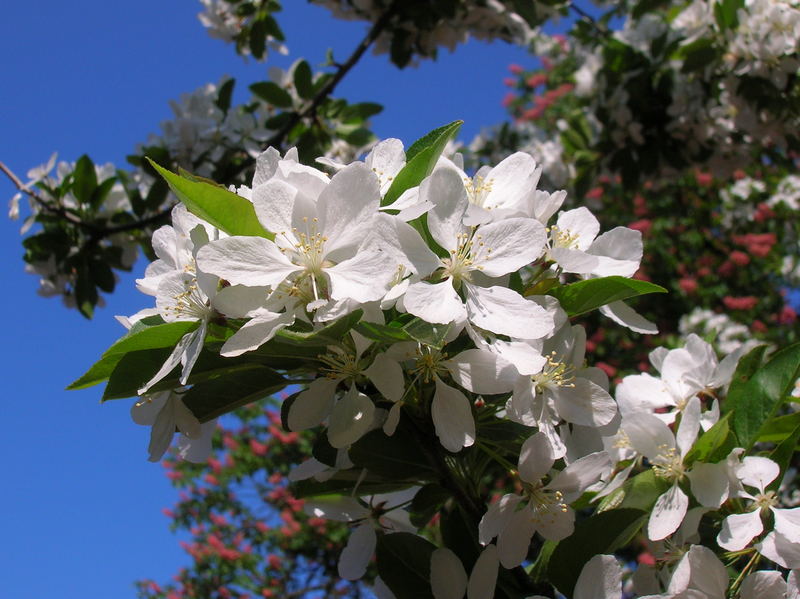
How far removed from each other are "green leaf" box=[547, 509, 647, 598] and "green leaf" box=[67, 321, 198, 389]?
56 cm

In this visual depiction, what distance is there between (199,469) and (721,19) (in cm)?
533

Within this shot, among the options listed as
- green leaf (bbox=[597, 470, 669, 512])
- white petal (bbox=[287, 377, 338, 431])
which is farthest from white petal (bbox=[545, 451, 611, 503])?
white petal (bbox=[287, 377, 338, 431])

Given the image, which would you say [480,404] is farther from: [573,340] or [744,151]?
[744,151]

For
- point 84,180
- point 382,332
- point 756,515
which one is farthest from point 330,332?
point 84,180

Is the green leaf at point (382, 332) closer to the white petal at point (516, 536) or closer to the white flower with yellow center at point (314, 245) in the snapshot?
the white flower with yellow center at point (314, 245)

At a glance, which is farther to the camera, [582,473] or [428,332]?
[582,473]

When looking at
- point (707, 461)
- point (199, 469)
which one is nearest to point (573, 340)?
point (707, 461)

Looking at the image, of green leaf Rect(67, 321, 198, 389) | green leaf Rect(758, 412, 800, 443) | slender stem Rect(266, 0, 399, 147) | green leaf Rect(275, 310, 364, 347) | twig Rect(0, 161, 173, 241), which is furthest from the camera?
slender stem Rect(266, 0, 399, 147)

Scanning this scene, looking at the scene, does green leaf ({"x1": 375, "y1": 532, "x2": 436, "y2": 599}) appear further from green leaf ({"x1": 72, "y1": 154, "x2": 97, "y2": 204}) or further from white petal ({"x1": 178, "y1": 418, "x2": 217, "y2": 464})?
green leaf ({"x1": 72, "y1": 154, "x2": 97, "y2": 204})

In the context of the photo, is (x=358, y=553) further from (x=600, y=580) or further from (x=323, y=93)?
(x=323, y=93)

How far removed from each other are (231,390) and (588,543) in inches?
20.0

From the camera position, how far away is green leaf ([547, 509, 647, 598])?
0.97 m

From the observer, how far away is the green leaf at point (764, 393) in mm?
1041

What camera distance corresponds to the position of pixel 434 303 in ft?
2.69
